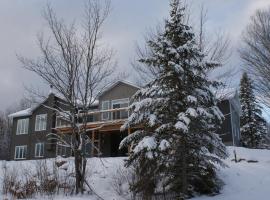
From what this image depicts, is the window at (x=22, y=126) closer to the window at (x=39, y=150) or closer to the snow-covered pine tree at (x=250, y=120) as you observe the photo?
the window at (x=39, y=150)

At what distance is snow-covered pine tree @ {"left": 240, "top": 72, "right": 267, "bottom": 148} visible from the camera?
39.2 m

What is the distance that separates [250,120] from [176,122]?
104ft

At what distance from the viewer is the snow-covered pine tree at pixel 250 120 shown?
1543 inches

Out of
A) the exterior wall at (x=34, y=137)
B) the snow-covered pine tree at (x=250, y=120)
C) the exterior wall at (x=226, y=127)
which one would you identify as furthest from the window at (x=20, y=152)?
the snow-covered pine tree at (x=250, y=120)

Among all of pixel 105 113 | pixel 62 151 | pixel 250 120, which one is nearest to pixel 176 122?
→ pixel 105 113

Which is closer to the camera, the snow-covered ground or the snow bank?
the snow bank

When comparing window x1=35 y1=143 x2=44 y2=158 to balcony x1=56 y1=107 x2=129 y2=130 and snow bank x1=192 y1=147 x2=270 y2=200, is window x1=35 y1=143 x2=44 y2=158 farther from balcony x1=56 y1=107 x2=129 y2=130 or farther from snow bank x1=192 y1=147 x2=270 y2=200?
snow bank x1=192 y1=147 x2=270 y2=200

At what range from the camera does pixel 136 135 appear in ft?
40.7

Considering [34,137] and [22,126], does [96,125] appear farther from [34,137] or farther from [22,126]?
[22,126]

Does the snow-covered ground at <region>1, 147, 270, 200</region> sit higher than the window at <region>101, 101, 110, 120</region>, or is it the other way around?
the window at <region>101, 101, 110, 120</region>

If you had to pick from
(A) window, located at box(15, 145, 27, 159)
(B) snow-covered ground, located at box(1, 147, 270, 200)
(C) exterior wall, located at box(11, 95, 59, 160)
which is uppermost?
(C) exterior wall, located at box(11, 95, 59, 160)

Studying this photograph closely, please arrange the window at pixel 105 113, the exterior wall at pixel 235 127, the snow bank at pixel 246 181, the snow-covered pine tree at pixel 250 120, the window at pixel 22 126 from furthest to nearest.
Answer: the snow-covered pine tree at pixel 250 120, the window at pixel 22 126, the window at pixel 105 113, the exterior wall at pixel 235 127, the snow bank at pixel 246 181

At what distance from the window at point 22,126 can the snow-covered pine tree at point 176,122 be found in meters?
26.4

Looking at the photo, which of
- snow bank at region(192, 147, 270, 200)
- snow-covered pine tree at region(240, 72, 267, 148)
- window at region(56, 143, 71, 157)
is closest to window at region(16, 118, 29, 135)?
window at region(56, 143, 71, 157)
